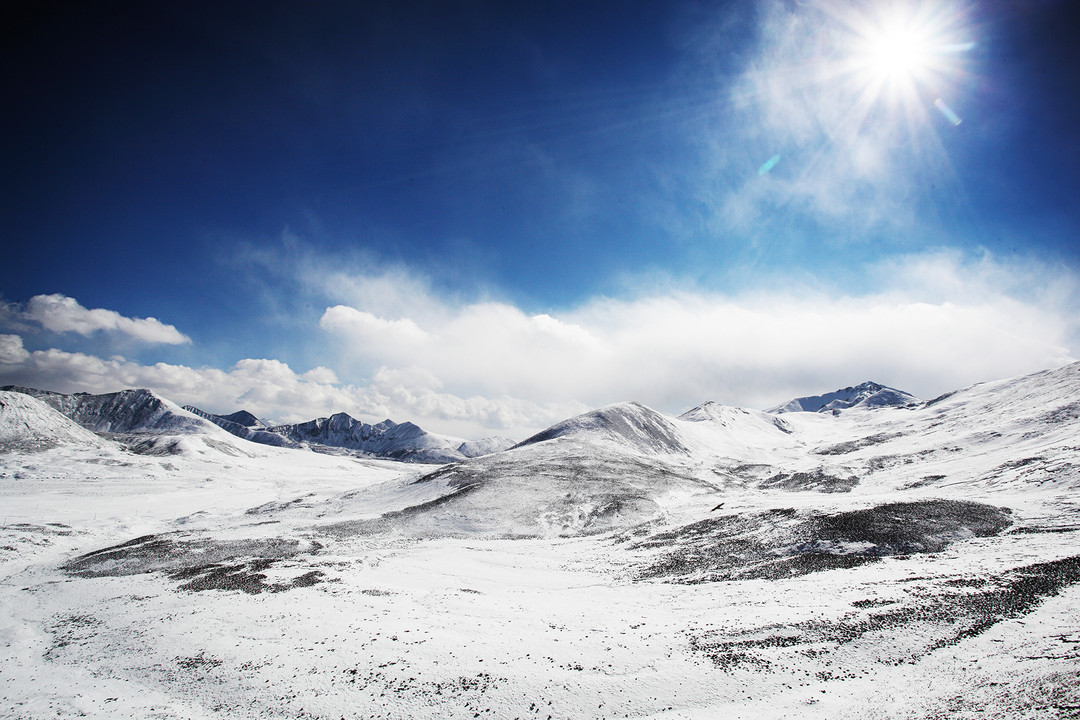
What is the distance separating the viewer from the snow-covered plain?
1354 cm

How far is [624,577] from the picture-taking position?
29609 millimetres

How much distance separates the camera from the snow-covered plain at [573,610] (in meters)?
13.5

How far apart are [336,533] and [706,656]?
4724 cm

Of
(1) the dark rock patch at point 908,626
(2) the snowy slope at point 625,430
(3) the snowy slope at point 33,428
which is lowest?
(3) the snowy slope at point 33,428

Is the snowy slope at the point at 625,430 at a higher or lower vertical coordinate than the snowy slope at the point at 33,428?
higher

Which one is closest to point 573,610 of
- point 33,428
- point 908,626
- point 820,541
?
point 908,626

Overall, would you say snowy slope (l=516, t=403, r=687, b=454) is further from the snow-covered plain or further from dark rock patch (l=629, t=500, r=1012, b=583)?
dark rock patch (l=629, t=500, r=1012, b=583)

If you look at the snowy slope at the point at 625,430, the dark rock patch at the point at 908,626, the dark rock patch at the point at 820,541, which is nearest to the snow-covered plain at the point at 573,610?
the dark rock patch at the point at 908,626

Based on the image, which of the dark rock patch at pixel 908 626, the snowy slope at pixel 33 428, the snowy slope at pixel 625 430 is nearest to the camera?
the dark rock patch at pixel 908 626

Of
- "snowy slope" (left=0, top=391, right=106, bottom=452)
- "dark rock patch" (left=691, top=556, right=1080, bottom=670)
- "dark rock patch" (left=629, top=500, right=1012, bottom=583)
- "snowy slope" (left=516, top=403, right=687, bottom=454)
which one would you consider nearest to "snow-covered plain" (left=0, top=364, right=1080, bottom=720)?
"dark rock patch" (left=691, top=556, right=1080, bottom=670)

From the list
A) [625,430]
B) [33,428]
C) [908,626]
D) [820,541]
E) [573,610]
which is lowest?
[33,428]

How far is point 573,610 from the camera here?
2222cm

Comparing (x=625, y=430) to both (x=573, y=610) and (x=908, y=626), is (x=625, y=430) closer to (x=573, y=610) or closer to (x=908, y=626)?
(x=573, y=610)

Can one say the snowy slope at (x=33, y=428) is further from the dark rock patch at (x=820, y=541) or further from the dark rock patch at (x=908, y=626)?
the dark rock patch at (x=908, y=626)
